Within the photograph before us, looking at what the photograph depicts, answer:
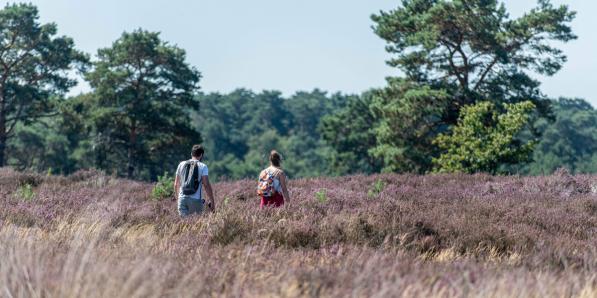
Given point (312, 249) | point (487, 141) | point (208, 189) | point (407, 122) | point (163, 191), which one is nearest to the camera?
point (312, 249)

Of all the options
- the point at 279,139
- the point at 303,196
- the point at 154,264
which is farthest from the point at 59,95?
the point at 279,139

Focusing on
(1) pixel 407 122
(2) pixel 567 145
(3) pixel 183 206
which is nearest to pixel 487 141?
(1) pixel 407 122

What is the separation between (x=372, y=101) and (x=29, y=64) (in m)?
19.4

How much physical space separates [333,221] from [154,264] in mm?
3847

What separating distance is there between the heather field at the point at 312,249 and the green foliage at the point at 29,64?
94.8 feet

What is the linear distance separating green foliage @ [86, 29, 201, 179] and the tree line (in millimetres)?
72

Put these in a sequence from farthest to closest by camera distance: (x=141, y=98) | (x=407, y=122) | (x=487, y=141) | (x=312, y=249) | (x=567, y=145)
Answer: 1. (x=567, y=145)
2. (x=141, y=98)
3. (x=407, y=122)
4. (x=487, y=141)
5. (x=312, y=249)

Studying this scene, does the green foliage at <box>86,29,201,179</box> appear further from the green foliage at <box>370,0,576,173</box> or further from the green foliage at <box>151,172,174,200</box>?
the green foliage at <box>151,172,174,200</box>

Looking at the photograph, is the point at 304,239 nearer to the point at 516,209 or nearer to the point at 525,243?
the point at 525,243

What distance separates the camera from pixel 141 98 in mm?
43969

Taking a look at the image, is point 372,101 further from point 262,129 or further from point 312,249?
point 262,129

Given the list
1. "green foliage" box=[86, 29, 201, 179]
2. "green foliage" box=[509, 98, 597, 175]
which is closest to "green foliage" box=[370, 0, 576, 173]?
"green foliage" box=[86, 29, 201, 179]

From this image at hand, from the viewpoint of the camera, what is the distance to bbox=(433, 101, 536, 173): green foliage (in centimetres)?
2969

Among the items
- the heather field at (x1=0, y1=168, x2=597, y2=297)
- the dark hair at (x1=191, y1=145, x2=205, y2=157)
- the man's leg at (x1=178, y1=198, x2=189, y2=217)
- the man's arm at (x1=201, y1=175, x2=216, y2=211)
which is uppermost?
the dark hair at (x1=191, y1=145, x2=205, y2=157)
